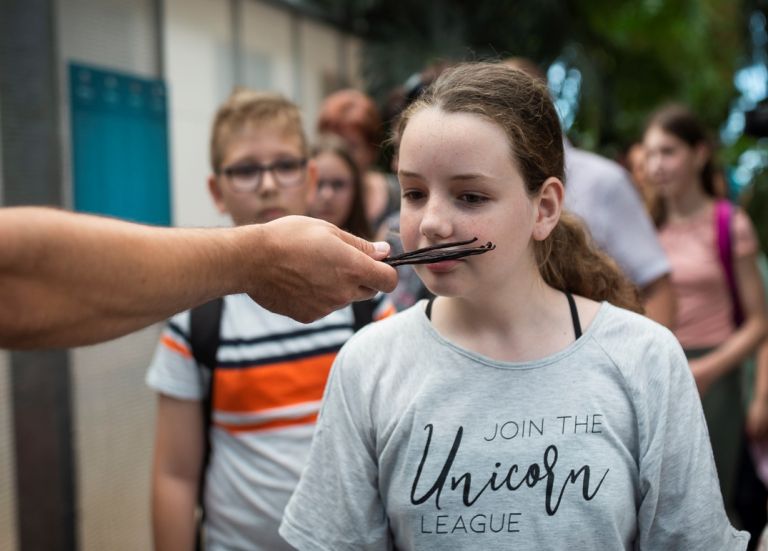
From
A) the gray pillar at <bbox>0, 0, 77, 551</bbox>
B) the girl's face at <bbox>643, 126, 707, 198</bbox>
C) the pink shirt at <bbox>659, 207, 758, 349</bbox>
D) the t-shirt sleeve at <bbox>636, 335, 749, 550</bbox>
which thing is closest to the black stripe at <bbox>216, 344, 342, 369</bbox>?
the t-shirt sleeve at <bbox>636, 335, 749, 550</bbox>

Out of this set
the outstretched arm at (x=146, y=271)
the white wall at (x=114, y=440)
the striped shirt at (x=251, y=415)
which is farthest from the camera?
the white wall at (x=114, y=440)

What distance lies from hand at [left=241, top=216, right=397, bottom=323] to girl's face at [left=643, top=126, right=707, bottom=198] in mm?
2740

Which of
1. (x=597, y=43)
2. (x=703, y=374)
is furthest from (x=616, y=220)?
(x=597, y=43)

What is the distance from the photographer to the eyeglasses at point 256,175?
2.80m

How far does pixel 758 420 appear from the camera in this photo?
3961 mm

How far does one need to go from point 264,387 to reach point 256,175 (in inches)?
27.8

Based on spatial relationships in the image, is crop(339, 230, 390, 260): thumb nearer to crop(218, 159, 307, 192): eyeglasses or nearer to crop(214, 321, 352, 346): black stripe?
crop(214, 321, 352, 346): black stripe

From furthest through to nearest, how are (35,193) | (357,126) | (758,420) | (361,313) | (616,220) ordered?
(357,126), (758,420), (35,193), (616,220), (361,313)

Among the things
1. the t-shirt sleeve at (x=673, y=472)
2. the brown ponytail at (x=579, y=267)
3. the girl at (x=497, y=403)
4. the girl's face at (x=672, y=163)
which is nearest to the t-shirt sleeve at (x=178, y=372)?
the girl at (x=497, y=403)

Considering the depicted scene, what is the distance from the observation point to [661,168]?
4348 millimetres

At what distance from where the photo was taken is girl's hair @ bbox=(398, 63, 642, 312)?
1.89 m

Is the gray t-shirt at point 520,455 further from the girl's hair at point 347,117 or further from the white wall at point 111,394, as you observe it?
the girl's hair at point 347,117

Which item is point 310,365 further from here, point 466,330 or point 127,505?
point 127,505

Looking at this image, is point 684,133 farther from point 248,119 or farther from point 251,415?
point 251,415
